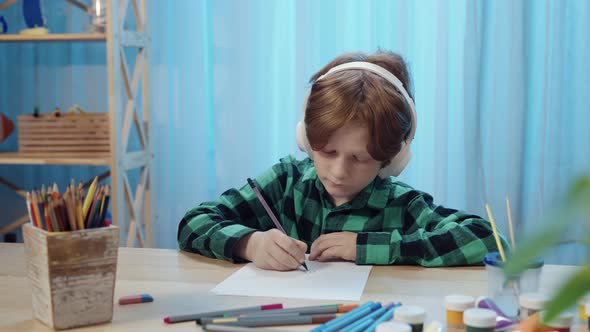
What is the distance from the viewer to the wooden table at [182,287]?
79cm

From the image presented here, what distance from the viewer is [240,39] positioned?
2.56 meters

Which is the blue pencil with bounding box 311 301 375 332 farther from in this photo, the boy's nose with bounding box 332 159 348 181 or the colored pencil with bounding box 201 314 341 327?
the boy's nose with bounding box 332 159 348 181

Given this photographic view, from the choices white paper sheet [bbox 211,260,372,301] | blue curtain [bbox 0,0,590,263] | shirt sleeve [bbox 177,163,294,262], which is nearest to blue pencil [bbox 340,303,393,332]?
white paper sheet [bbox 211,260,372,301]

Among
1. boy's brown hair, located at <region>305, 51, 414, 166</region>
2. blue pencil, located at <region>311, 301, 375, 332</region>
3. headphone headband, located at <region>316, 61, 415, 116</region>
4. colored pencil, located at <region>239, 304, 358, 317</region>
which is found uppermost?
headphone headband, located at <region>316, 61, 415, 116</region>

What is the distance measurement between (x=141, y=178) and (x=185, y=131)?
0.83 ft

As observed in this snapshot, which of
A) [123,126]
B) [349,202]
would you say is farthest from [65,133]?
[349,202]

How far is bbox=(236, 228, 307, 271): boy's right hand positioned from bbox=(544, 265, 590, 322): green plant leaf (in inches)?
34.0

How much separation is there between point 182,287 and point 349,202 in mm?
489

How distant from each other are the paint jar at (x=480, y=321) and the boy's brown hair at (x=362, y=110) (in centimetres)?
56

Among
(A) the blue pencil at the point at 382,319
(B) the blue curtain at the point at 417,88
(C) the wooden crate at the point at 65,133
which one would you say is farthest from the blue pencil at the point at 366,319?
(C) the wooden crate at the point at 65,133

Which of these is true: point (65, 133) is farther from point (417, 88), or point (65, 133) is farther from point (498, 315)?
point (498, 315)

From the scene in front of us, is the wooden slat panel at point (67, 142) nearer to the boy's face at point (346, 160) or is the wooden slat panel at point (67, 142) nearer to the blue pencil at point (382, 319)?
the boy's face at point (346, 160)

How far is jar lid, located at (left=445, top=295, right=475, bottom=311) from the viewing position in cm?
73

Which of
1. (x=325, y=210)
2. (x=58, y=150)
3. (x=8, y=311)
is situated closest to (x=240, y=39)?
(x=58, y=150)
